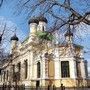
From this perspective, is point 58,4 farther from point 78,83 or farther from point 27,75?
point 27,75

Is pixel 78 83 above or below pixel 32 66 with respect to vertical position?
below

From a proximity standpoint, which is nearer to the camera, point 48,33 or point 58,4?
point 58,4

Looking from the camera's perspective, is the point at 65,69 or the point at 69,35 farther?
the point at 65,69

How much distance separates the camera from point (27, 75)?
1906 inches

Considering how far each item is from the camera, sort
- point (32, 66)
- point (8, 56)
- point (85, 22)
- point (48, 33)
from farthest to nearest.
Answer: point (32, 66), point (8, 56), point (48, 33), point (85, 22)

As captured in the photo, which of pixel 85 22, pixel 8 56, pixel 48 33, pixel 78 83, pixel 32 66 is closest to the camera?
pixel 85 22

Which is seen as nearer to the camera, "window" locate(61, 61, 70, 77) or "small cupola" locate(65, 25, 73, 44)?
"small cupola" locate(65, 25, 73, 44)

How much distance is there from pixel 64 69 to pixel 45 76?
372 cm

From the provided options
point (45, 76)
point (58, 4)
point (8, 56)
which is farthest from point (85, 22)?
point (45, 76)

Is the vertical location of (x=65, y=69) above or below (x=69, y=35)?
below

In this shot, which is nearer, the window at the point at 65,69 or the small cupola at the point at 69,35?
the small cupola at the point at 69,35

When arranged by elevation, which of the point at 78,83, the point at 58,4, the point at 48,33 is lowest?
the point at 78,83

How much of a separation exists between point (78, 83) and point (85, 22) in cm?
3406

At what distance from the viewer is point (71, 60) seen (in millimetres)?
45125
